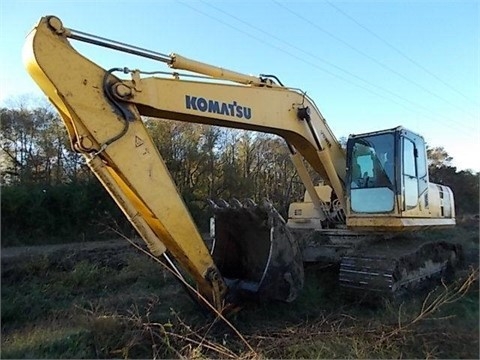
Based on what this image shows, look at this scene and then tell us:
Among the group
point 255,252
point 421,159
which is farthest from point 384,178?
point 255,252

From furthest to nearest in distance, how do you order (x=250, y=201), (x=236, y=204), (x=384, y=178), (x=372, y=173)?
(x=372, y=173) → (x=384, y=178) → (x=236, y=204) → (x=250, y=201)

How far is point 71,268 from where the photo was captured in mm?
8461

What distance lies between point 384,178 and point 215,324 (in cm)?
309

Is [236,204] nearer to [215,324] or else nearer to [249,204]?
[249,204]

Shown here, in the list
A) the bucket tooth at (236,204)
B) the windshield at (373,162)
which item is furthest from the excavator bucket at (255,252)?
the windshield at (373,162)

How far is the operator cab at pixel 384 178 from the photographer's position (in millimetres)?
6078

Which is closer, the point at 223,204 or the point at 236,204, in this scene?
the point at 236,204

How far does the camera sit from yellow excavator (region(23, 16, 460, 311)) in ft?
13.3

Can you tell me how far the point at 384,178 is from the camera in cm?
617

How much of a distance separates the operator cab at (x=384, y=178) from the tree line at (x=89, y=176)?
5932 mm

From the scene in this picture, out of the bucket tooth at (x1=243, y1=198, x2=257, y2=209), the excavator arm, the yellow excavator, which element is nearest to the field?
the yellow excavator

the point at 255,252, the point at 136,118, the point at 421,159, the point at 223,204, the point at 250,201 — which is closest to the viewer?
the point at 136,118

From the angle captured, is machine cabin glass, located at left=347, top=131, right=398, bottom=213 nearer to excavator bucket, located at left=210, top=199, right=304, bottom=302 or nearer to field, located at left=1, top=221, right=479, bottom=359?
field, located at left=1, top=221, right=479, bottom=359

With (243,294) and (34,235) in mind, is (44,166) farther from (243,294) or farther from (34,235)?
(243,294)
